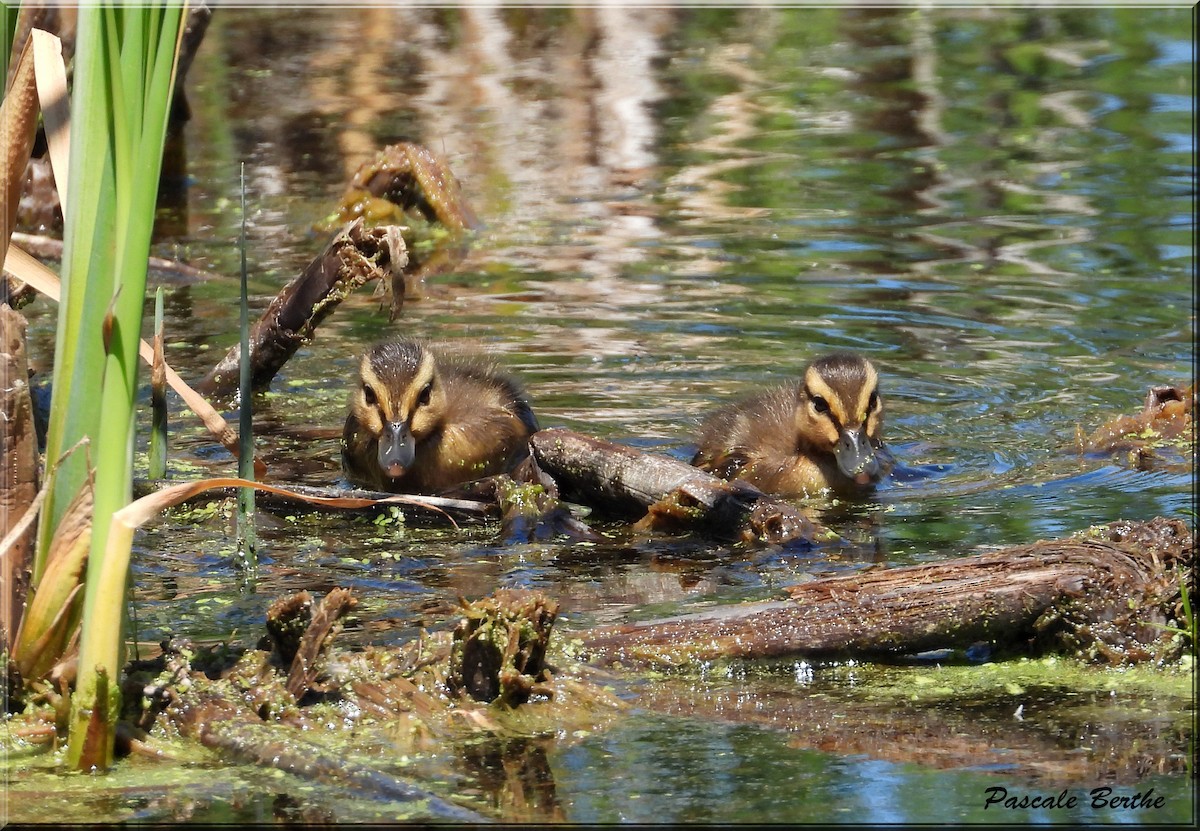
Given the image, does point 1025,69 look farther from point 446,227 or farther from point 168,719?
point 168,719

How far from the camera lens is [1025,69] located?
55.9ft

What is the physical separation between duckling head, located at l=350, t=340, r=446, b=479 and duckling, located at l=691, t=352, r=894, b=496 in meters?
1.18

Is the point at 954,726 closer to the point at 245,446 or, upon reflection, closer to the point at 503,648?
the point at 503,648

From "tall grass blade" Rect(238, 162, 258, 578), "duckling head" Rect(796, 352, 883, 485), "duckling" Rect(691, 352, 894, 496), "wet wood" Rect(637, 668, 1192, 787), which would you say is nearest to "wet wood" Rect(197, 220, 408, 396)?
"tall grass blade" Rect(238, 162, 258, 578)

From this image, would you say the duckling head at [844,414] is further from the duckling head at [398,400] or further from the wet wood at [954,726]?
the wet wood at [954,726]

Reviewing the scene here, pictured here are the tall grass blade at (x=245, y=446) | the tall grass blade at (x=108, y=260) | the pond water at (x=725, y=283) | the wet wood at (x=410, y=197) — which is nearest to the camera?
the tall grass blade at (x=108, y=260)

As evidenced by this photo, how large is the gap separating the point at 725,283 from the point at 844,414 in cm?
343

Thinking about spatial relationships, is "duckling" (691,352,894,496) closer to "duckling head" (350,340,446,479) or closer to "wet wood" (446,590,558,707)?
"duckling head" (350,340,446,479)

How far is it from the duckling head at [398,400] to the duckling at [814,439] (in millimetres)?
1180

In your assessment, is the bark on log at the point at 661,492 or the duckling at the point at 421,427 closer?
the bark on log at the point at 661,492

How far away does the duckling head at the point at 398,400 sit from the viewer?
663 centimetres

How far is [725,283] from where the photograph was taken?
10242 millimetres

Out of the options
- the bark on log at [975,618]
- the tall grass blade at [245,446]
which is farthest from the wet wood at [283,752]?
the bark on log at [975,618]

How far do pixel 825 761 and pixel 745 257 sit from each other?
7.12 meters
